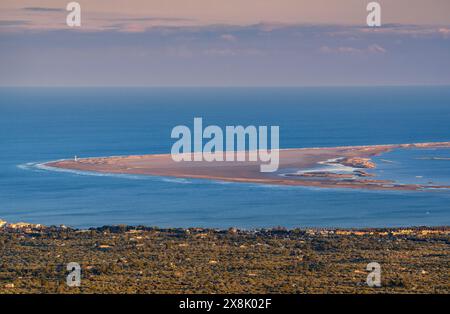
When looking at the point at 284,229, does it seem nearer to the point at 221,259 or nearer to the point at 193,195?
Result: the point at 221,259

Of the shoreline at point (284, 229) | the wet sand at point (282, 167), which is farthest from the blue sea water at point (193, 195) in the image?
the shoreline at point (284, 229)

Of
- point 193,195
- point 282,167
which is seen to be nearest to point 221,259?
point 193,195

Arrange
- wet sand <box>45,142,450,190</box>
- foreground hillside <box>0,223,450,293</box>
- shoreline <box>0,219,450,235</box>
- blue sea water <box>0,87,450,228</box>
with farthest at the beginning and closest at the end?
wet sand <box>45,142,450,190</box> → blue sea water <box>0,87,450,228</box> → shoreline <box>0,219,450,235</box> → foreground hillside <box>0,223,450,293</box>

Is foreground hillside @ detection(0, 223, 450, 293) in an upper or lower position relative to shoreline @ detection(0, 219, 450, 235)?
lower

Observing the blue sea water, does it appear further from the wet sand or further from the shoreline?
the shoreline

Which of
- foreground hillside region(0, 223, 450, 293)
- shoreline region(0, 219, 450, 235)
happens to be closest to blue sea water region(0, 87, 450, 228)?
shoreline region(0, 219, 450, 235)
